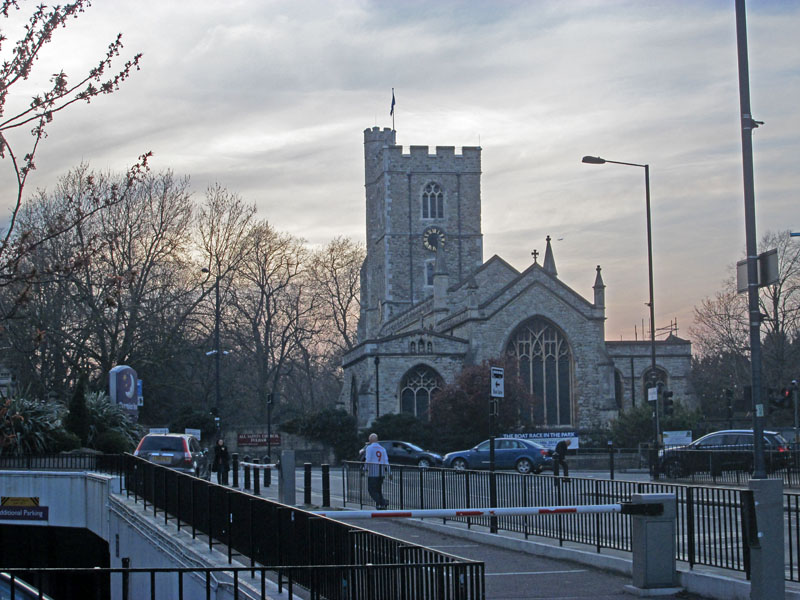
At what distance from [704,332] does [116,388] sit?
4772 cm

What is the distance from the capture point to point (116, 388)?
4097 centimetres

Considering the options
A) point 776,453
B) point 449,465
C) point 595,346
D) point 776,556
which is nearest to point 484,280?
point 595,346

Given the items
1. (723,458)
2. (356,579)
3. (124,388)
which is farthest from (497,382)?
(124,388)

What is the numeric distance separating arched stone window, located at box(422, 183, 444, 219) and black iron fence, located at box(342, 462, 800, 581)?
69.0 meters

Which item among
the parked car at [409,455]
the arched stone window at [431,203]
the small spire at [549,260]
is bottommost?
the parked car at [409,455]

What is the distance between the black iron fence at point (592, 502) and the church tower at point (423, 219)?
66964mm

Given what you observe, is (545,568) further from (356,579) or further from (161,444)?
(161,444)

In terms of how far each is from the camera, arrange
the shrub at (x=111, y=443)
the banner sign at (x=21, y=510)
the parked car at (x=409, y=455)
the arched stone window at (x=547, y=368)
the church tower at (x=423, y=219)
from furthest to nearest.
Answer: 1. the church tower at (x=423, y=219)
2. the arched stone window at (x=547, y=368)
3. the parked car at (x=409, y=455)
4. the shrub at (x=111, y=443)
5. the banner sign at (x=21, y=510)

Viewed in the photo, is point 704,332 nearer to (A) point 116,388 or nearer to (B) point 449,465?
(B) point 449,465

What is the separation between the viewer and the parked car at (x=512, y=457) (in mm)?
37969

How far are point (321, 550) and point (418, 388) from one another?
53277mm

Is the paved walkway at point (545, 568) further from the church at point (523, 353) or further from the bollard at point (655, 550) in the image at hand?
the church at point (523, 353)

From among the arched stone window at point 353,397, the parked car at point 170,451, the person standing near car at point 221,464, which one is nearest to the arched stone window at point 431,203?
the arched stone window at point 353,397

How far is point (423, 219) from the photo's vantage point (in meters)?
89.6
